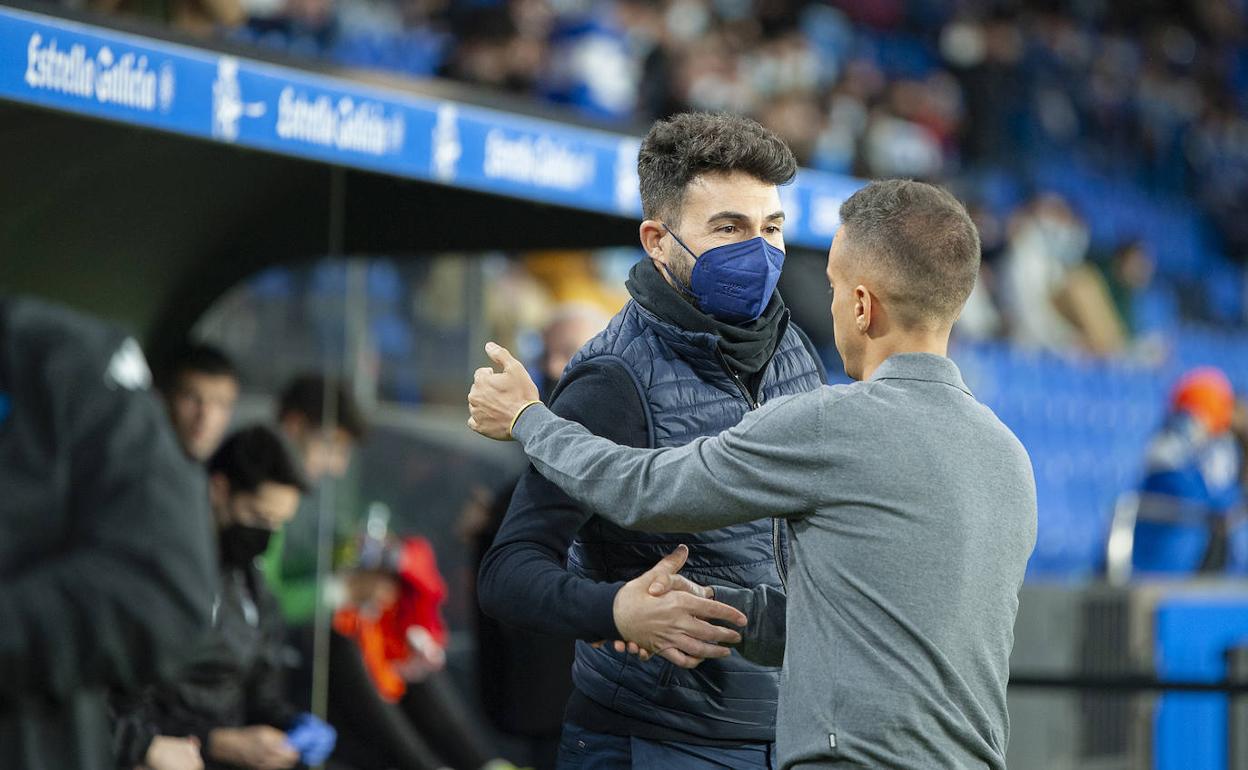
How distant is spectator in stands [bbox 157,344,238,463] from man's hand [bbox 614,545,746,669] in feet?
8.91

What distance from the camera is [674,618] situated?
8.45 feet

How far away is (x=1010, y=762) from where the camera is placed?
6500 millimetres

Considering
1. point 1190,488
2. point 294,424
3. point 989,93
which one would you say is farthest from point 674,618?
point 989,93

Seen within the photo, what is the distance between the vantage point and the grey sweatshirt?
7.82ft

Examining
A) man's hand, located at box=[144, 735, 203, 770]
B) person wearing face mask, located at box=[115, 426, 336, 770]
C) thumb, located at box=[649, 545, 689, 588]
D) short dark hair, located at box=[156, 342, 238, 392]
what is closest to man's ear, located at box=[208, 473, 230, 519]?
person wearing face mask, located at box=[115, 426, 336, 770]

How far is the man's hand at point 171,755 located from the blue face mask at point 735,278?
202 centimetres

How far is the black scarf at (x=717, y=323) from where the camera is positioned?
297 cm

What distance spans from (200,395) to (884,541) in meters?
3.22

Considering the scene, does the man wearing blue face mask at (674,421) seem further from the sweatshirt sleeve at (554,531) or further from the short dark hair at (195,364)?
the short dark hair at (195,364)

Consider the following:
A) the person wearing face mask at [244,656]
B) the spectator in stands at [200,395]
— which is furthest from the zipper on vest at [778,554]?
the spectator in stands at [200,395]

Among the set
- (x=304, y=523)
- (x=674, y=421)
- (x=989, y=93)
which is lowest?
(x=304, y=523)

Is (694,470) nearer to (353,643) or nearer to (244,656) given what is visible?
(244,656)

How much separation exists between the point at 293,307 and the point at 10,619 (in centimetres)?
372

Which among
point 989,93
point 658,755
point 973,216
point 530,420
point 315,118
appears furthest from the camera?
point 989,93
